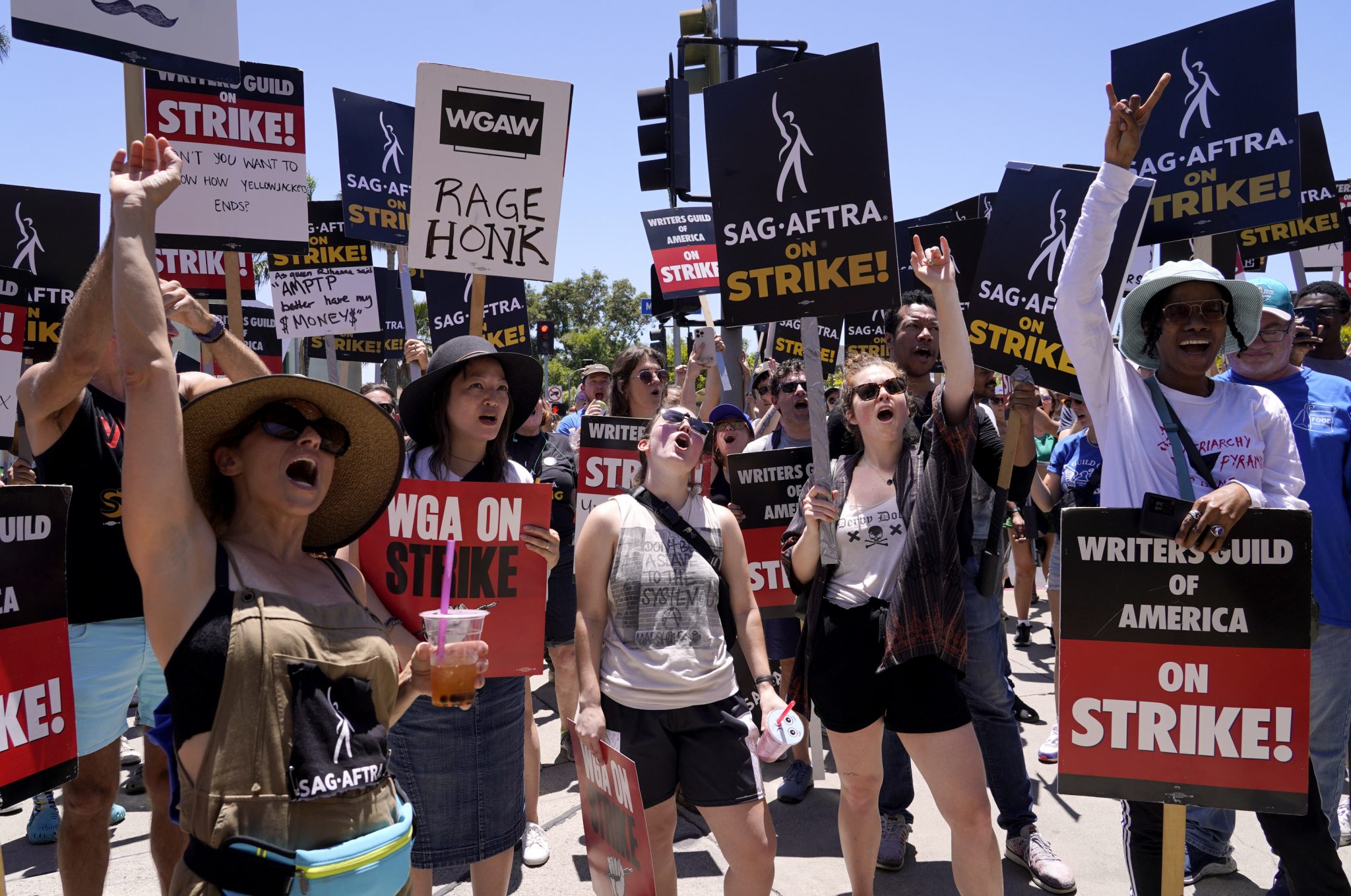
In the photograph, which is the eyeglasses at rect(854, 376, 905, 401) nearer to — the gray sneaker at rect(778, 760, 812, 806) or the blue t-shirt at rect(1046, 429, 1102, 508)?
the gray sneaker at rect(778, 760, 812, 806)

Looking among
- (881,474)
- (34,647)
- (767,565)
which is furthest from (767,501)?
(34,647)

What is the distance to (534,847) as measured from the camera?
4645mm

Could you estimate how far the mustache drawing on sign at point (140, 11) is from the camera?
4.31 m

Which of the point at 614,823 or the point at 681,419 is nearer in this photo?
the point at 614,823

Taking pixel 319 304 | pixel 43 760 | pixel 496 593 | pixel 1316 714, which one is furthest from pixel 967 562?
pixel 319 304

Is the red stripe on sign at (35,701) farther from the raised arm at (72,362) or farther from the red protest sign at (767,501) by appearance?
the red protest sign at (767,501)

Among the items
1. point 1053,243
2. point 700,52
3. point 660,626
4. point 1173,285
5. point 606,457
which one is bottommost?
point 660,626

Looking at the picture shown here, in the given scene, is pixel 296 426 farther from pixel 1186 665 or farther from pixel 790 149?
pixel 790 149

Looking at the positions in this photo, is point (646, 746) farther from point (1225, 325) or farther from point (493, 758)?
point (1225, 325)

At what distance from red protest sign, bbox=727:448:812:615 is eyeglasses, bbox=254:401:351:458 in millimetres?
3067

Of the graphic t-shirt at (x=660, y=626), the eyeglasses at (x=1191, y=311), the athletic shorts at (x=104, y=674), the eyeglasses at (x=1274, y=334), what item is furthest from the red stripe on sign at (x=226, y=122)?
the eyeglasses at (x=1274, y=334)

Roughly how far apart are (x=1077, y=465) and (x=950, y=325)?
3853 millimetres

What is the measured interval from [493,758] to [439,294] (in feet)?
18.0

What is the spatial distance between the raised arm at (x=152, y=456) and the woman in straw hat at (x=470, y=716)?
131 cm
